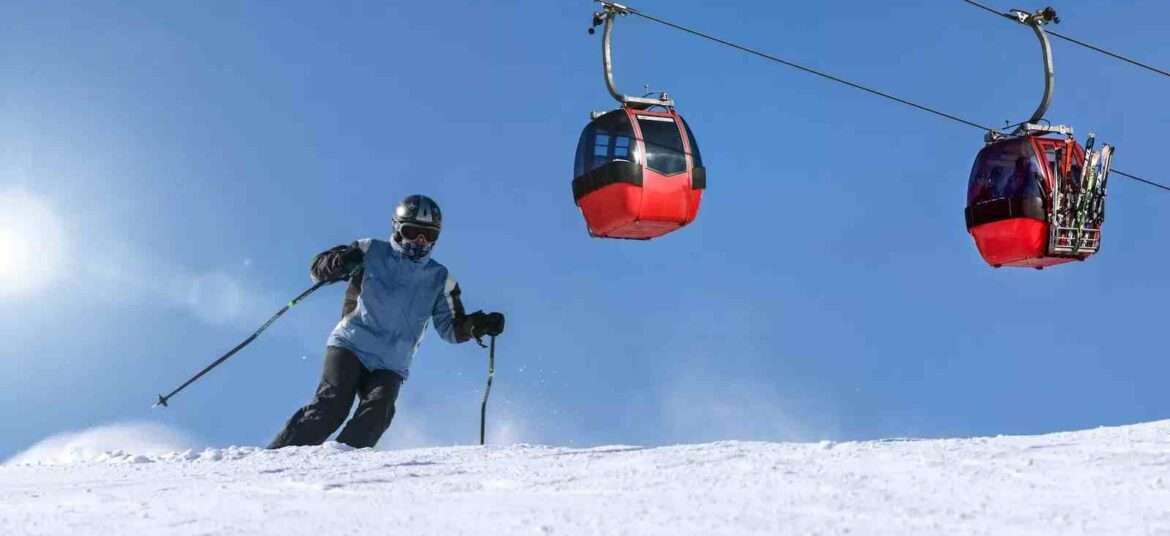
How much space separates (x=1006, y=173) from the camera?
10477 mm

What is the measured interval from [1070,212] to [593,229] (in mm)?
4282

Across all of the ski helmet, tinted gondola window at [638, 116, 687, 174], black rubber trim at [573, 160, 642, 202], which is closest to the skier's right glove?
the ski helmet

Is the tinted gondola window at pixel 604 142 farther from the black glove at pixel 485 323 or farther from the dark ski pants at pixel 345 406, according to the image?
the dark ski pants at pixel 345 406

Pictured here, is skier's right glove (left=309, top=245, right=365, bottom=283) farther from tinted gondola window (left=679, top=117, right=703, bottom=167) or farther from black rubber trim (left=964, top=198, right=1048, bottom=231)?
black rubber trim (left=964, top=198, right=1048, bottom=231)

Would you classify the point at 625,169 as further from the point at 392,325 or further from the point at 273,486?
the point at 273,486

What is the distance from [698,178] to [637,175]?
589 mm

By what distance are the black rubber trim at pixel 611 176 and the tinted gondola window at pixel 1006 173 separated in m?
3.47

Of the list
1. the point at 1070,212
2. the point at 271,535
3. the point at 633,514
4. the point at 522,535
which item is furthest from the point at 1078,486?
the point at 1070,212

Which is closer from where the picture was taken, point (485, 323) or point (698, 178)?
point (485, 323)

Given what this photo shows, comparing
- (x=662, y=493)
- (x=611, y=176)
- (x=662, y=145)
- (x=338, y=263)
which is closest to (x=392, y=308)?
(x=338, y=263)

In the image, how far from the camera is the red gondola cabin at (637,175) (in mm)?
9188

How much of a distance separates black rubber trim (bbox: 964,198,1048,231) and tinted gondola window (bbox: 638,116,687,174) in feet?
9.89

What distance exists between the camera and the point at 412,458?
5.91m

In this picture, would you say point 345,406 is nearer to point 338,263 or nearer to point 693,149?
point 338,263
